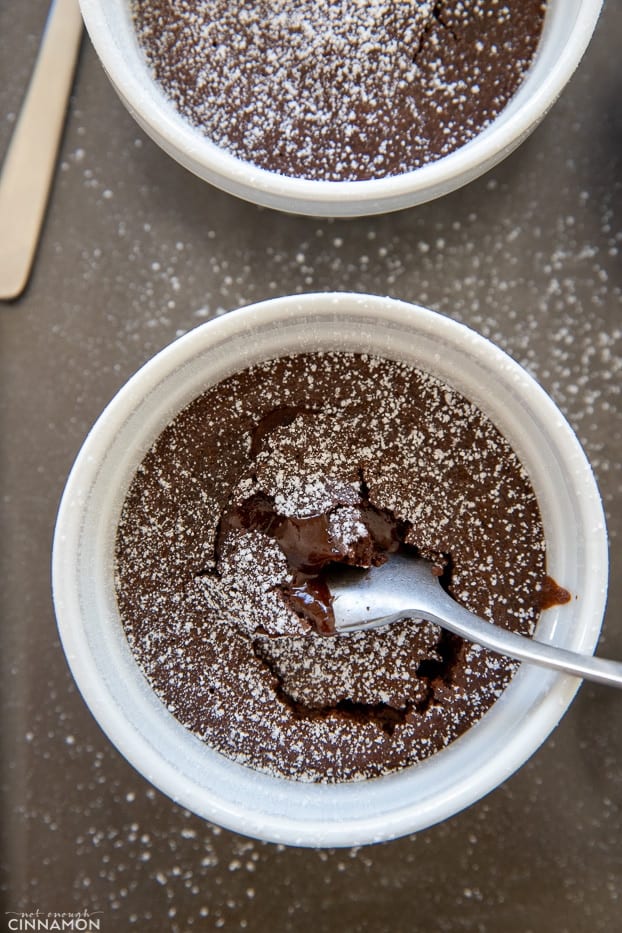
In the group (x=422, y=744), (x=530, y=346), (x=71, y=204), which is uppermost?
(x=71, y=204)

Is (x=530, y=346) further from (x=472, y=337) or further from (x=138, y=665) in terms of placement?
(x=138, y=665)

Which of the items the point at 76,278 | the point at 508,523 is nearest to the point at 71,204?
the point at 76,278

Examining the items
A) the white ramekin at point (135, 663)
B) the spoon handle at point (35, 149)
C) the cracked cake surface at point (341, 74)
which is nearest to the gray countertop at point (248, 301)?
the spoon handle at point (35, 149)

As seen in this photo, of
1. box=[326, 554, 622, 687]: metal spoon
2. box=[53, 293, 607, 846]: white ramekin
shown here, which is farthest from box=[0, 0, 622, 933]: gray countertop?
box=[326, 554, 622, 687]: metal spoon

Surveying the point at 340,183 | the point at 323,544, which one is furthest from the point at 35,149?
the point at 323,544

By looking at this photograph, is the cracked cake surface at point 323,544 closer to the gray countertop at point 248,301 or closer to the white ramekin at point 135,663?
the white ramekin at point 135,663

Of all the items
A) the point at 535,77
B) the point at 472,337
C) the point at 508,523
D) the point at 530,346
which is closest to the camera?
the point at 472,337
